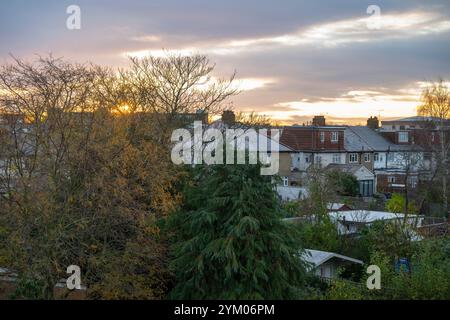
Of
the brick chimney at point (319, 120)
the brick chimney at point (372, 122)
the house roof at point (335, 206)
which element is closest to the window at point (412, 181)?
the brick chimney at point (319, 120)

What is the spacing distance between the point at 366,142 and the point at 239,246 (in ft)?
148

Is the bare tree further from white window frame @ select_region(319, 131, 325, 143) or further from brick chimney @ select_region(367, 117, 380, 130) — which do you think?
brick chimney @ select_region(367, 117, 380, 130)

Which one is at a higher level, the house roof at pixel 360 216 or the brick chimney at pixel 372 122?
the brick chimney at pixel 372 122

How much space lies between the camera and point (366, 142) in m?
57.5

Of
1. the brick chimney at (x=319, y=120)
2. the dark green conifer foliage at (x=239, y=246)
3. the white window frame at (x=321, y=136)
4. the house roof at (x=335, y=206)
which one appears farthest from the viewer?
the brick chimney at (x=319, y=120)

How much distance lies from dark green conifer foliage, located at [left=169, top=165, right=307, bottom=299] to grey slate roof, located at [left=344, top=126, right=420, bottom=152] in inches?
1600

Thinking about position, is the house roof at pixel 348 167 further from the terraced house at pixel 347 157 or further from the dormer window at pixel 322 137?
the dormer window at pixel 322 137

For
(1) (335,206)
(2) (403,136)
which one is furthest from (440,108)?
(2) (403,136)

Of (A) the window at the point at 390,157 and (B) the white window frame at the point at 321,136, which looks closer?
(B) the white window frame at the point at 321,136

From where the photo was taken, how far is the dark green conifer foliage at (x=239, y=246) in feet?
48.6

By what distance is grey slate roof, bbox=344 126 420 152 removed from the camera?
56.1 meters

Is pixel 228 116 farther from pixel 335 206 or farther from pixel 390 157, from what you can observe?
pixel 390 157

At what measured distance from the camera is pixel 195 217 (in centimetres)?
1647

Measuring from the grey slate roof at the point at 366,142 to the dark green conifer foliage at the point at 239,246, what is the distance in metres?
40.6
